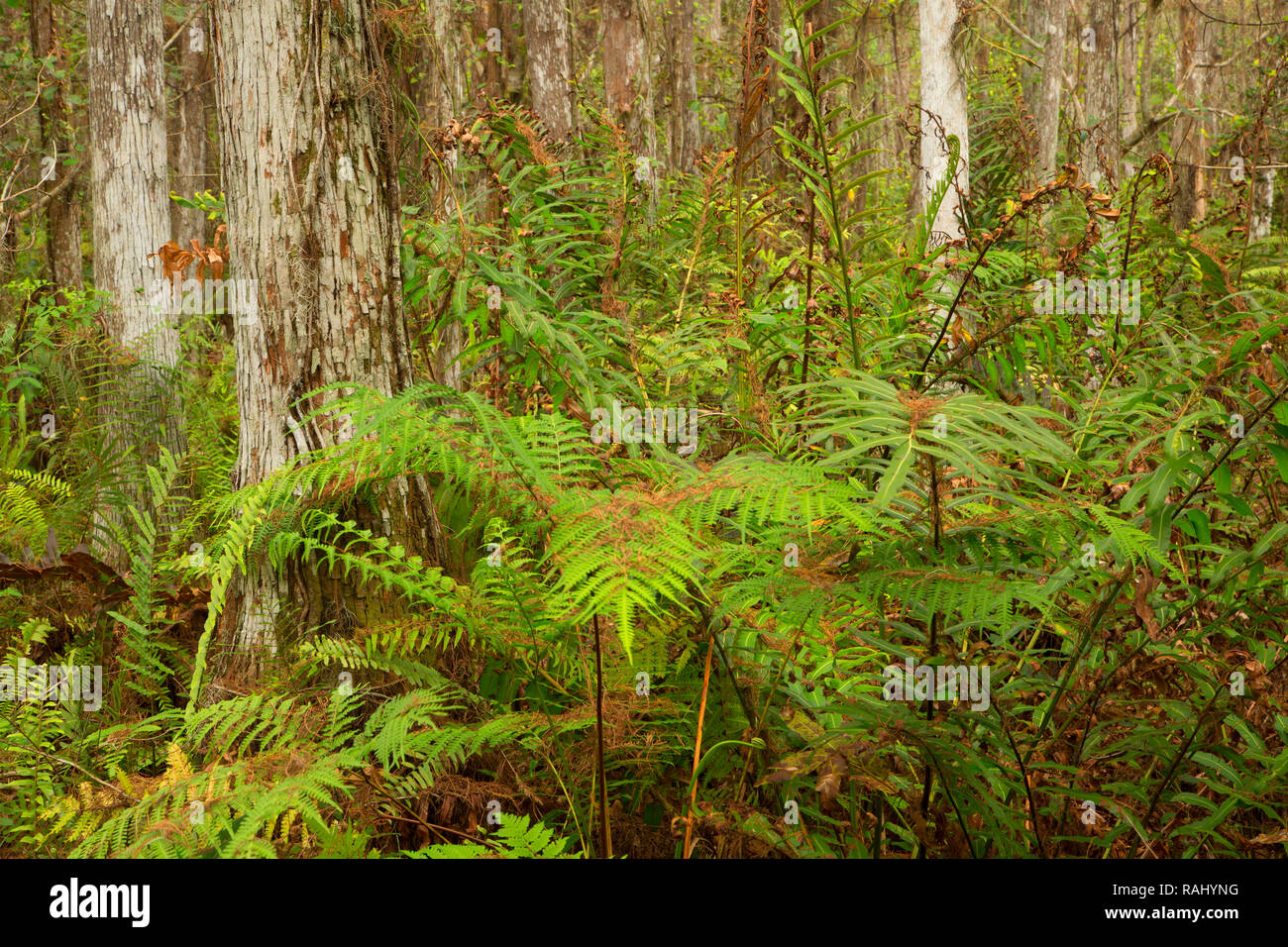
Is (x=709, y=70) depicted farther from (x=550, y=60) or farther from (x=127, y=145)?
(x=127, y=145)

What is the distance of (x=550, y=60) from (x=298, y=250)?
→ 540cm

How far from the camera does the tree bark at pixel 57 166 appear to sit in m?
9.22

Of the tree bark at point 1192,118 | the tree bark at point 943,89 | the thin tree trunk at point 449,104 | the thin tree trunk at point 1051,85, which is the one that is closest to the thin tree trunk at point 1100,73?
the thin tree trunk at point 1051,85

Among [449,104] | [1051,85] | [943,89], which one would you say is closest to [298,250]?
[943,89]

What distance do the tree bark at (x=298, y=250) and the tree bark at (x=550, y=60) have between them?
4559mm

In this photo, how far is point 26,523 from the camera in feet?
12.5

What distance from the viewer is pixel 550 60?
24.7 ft

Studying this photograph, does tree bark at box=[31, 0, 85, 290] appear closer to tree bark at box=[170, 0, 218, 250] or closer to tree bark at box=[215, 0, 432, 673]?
tree bark at box=[170, 0, 218, 250]

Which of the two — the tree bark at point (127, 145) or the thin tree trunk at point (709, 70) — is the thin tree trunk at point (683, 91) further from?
the tree bark at point (127, 145)

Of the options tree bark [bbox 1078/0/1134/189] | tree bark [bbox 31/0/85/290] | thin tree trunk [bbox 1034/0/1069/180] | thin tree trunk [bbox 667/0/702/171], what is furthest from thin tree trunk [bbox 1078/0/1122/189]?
tree bark [bbox 31/0/85/290]

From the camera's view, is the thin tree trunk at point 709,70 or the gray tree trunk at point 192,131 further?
the thin tree trunk at point 709,70

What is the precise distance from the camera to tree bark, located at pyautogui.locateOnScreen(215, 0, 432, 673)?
2818 millimetres

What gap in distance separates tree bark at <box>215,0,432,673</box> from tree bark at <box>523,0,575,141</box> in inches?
179
